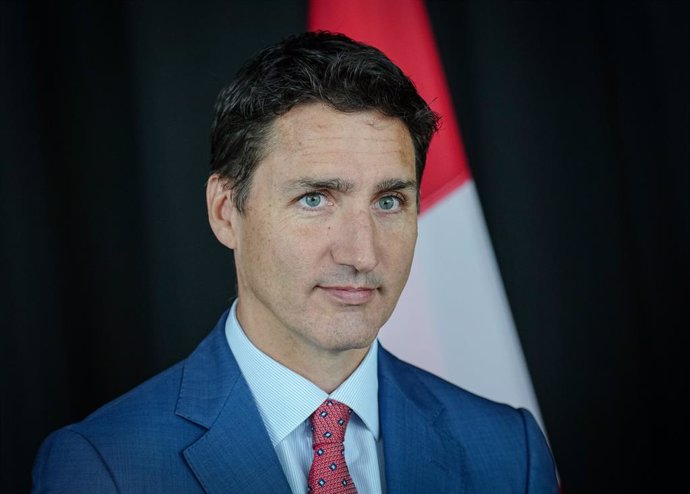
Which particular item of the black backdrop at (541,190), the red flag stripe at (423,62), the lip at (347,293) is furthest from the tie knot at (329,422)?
the red flag stripe at (423,62)

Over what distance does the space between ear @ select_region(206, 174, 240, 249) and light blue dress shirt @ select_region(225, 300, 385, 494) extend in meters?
0.20

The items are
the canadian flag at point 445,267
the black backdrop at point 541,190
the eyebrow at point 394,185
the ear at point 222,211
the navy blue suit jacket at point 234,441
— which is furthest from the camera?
the canadian flag at point 445,267

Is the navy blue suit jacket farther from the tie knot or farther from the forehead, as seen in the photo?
the forehead

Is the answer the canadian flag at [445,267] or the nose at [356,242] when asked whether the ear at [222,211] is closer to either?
the nose at [356,242]

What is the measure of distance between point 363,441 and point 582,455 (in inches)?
48.7

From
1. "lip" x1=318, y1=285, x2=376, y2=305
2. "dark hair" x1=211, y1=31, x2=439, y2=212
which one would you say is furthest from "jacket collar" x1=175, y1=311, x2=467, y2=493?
"dark hair" x1=211, y1=31, x2=439, y2=212

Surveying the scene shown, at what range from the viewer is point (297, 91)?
2.01 meters

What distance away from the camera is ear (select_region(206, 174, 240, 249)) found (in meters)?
2.18

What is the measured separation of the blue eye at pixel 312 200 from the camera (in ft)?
6.62

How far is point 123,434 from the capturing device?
1964mm

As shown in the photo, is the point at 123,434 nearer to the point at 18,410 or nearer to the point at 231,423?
the point at 231,423

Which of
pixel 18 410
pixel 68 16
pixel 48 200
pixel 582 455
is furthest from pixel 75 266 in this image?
pixel 582 455

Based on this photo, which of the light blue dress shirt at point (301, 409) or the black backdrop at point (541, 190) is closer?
the light blue dress shirt at point (301, 409)

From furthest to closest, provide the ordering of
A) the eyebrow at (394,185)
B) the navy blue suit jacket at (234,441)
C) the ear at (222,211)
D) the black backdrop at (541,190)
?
the black backdrop at (541,190) → the ear at (222,211) → the eyebrow at (394,185) → the navy blue suit jacket at (234,441)
